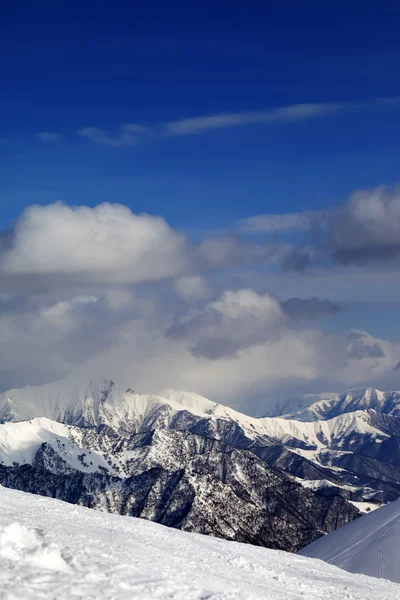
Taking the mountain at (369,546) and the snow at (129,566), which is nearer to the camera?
the snow at (129,566)

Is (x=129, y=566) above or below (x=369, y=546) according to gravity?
above

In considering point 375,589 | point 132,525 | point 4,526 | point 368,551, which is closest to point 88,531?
point 132,525

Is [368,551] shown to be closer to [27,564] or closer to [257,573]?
[257,573]

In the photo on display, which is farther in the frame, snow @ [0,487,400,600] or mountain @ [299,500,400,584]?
mountain @ [299,500,400,584]

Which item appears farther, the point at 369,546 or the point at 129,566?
the point at 369,546
